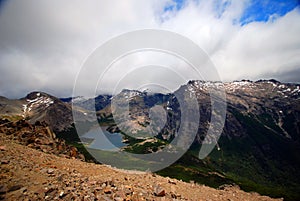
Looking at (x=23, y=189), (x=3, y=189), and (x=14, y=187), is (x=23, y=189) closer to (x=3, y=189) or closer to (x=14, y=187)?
(x=14, y=187)

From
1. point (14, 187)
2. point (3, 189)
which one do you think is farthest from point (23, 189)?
point (3, 189)

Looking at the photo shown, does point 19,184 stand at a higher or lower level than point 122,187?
lower

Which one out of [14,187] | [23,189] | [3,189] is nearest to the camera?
[3,189]

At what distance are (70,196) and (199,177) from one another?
196m

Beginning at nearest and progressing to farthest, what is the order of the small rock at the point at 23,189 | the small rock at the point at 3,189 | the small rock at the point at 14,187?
the small rock at the point at 3,189
the small rock at the point at 23,189
the small rock at the point at 14,187

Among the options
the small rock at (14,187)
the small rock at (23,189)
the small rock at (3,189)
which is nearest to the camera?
the small rock at (3,189)

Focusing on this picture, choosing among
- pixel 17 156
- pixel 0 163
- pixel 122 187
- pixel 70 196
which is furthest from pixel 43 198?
pixel 17 156

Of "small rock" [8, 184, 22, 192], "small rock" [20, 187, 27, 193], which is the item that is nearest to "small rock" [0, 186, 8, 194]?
"small rock" [8, 184, 22, 192]

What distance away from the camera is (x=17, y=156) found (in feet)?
52.1

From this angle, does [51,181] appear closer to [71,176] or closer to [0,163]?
[71,176]

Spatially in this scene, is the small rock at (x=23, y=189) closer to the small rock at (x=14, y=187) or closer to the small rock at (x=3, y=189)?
the small rock at (x=14, y=187)

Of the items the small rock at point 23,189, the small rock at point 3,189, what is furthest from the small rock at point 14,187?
the small rock at point 23,189

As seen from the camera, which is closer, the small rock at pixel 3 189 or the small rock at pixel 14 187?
the small rock at pixel 3 189

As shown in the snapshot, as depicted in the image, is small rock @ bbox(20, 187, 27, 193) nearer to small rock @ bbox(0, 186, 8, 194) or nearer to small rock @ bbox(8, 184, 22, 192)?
small rock @ bbox(8, 184, 22, 192)
